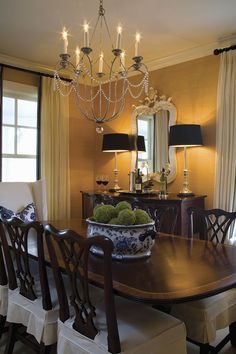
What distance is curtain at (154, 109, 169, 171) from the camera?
4.35 meters

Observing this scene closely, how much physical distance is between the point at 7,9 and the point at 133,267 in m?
2.69

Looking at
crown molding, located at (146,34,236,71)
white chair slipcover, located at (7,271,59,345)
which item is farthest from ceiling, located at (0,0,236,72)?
white chair slipcover, located at (7,271,59,345)

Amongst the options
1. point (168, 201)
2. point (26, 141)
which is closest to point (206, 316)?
point (168, 201)

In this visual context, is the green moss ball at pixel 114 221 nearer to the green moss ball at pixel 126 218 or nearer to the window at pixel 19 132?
the green moss ball at pixel 126 218

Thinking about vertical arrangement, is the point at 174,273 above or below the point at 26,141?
below

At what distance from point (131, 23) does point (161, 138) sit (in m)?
1.53

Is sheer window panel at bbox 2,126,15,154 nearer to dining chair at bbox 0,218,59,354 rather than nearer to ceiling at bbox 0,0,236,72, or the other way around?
ceiling at bbox 0,0,236,72

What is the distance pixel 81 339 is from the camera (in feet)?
5.22

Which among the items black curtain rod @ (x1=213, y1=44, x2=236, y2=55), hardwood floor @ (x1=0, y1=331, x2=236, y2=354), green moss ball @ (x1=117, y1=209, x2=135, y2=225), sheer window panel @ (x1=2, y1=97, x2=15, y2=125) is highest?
black curtain rod @ (x1=213, y1=44, x2=236, y2=55)

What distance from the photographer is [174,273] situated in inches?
65.3

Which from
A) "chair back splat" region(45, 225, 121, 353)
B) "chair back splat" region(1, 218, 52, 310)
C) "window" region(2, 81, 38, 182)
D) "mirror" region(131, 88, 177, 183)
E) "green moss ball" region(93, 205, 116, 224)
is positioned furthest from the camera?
"window" region(2, 81, 38, 182)

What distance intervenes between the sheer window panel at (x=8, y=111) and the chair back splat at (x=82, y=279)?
3274 millimetres

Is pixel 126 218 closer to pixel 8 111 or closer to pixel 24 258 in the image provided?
pixel 24 258

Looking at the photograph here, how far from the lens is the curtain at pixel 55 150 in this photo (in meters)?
4.80
